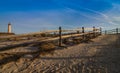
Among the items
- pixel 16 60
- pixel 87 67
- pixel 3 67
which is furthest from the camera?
pixel 16 60

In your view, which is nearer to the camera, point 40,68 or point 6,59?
point 40,68

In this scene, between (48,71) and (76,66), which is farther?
(76,66)

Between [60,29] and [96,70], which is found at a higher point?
[60,29]

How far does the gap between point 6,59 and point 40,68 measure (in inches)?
85.5

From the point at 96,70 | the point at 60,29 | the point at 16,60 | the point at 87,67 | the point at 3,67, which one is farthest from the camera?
the point at 60,29

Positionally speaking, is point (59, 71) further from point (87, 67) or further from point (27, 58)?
point (27, 58)

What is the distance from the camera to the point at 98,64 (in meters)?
6.30

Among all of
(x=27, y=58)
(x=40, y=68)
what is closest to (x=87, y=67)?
(x=40, y=68)

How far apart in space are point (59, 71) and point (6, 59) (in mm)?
3040

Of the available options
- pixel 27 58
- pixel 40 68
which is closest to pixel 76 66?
pixel 40 68

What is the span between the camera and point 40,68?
242 inches

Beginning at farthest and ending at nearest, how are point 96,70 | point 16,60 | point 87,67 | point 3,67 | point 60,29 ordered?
point 60,29 < point 16,60 < point 3,67 < point 87,67 < point 96,70

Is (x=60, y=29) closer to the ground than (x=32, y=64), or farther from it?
farther from it

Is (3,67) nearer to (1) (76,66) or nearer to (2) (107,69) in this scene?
(1) (76,66)
